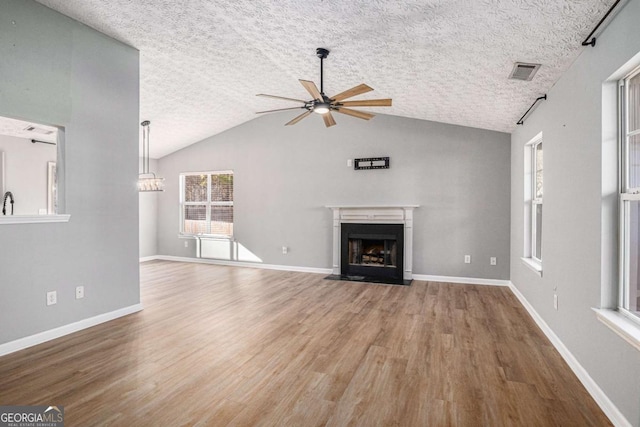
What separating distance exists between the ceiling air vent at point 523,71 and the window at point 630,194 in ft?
2.95

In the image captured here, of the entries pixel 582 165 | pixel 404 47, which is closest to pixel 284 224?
pixel 404 47

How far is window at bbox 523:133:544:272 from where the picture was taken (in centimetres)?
397

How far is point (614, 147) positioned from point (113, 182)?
434cm

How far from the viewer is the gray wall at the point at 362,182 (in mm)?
5312

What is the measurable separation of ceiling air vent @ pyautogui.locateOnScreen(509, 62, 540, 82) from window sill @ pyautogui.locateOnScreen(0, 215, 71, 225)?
14.0ft

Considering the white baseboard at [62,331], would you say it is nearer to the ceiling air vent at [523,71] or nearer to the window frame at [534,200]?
the ceiling air vent at [523,71]

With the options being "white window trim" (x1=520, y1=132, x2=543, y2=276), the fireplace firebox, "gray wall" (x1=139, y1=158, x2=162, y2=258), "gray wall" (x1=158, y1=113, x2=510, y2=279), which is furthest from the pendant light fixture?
"white window trim" (x1=520, y1=132, x2=543, y2=276)

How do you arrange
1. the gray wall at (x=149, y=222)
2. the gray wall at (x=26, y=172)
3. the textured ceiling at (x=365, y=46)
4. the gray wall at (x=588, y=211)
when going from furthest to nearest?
the gray wall at (x=149, y=222)
the gray wall at (x=26, y=172)
the textured ceiling at (x=365, y=46)
the gray wall at (x=588, y=211)

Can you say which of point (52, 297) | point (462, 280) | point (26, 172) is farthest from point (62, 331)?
point (462, 280)

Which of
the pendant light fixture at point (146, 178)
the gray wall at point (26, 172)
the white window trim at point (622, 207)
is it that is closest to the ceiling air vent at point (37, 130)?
the gray wall at point (26, 172)

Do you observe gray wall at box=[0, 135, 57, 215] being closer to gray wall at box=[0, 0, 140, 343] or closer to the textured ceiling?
gray wall at box=[0, 0, 140, 343]

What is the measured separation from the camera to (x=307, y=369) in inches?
99.0

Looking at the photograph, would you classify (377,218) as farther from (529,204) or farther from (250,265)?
(250,265)

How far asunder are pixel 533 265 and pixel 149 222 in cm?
736
